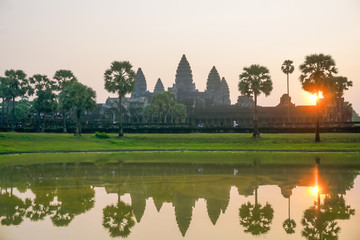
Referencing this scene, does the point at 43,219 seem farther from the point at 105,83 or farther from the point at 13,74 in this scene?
the point at 13,74

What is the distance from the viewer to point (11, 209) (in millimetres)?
16344

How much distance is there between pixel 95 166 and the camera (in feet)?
103

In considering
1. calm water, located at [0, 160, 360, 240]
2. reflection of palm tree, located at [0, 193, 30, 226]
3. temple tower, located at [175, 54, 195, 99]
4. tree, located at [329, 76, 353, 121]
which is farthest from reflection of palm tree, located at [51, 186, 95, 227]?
temple tower, located at [175, 54, 195, 99]

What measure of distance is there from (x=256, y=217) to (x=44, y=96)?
75846 mm

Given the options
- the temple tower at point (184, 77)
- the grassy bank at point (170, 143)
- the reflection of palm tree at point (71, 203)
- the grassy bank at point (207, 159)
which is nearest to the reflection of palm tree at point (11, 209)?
the reflection of palm tree at point (71, 203)

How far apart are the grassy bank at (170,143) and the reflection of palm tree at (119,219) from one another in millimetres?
32711

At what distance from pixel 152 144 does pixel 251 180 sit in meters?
34.9

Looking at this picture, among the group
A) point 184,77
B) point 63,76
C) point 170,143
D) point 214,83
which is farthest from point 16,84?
point 214,83

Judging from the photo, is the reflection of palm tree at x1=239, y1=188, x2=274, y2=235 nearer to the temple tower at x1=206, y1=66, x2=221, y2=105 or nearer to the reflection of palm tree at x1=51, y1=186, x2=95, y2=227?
the reflection of palm tree at x1=51, y1=186, x2=95, y2=227

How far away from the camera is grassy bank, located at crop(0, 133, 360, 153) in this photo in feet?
163

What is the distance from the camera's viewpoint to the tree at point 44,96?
82.5 meters

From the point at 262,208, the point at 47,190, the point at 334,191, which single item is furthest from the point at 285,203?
the point at 47,190

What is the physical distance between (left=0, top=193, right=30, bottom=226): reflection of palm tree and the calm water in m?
0.03

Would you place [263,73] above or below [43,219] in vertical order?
above
